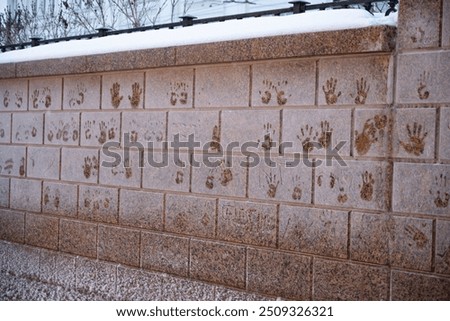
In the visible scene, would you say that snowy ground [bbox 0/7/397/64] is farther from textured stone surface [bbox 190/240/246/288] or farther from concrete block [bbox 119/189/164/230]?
textured stone surface [bbox 190/240/246/288]

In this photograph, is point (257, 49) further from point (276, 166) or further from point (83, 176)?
point (83, 176)

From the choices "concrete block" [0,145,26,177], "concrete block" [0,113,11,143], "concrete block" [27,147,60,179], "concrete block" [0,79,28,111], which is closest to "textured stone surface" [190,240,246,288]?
"concrete block" [27,147,60,179]

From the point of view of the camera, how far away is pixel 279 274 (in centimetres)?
541

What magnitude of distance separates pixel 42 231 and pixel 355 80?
4.00m

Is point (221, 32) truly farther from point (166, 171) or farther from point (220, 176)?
point (166, 171)

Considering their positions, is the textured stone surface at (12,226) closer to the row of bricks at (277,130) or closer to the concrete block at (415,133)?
the row of bricks at (277,130)

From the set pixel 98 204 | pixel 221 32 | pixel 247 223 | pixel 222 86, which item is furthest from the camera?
pixel 98 204

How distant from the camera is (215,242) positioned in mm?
5863

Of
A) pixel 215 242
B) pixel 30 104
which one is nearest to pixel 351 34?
pixel 215 242

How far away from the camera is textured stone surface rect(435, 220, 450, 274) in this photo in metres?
4.54

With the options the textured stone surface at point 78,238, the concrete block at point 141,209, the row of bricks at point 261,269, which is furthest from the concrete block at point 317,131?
the textured stone surface at point 78,238

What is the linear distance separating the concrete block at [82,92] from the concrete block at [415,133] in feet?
10.6

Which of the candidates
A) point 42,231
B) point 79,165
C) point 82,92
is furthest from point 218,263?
point 42,231

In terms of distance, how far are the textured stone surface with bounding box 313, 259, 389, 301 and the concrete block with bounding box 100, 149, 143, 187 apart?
207cm
